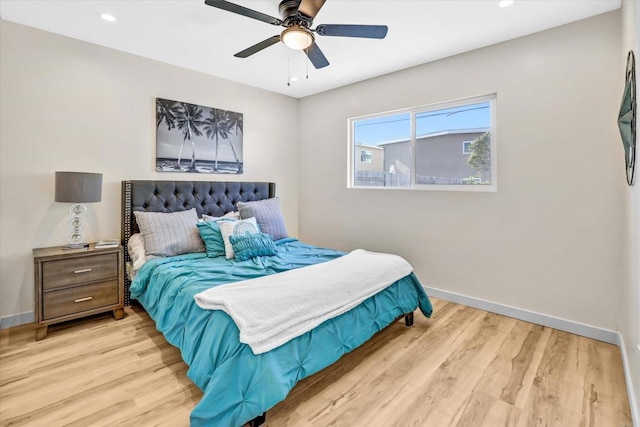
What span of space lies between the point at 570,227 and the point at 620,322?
2.62 feet

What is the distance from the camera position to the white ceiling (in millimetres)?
2416

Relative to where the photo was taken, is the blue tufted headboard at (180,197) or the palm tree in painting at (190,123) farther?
the palm tree in painting at (190,123)

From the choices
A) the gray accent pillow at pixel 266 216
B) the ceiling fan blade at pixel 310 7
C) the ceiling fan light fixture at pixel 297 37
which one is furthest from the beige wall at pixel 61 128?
the ceiling fan blade at pixel 310 7

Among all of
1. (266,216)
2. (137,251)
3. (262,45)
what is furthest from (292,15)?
(137,251)

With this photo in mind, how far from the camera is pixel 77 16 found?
258 centimetres

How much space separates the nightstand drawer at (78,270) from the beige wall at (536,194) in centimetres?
303

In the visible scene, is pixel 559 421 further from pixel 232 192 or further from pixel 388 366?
pixel 232 192

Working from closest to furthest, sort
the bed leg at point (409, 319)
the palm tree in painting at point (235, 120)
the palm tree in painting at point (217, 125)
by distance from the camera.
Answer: the bed leg at point (409, 319) < the palm tree in painting at point (217, 125) < the palm tree in painting at point (235, 120)

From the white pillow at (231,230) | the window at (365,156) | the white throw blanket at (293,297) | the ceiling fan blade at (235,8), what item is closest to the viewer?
the white throw blanket at (293,297)

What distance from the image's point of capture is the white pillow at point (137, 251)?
9.68 feet

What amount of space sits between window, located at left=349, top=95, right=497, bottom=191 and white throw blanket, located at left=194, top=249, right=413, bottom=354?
147cm

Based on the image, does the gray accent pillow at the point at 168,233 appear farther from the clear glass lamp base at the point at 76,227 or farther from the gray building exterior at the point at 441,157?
the gray building exterior at the point at 441,157

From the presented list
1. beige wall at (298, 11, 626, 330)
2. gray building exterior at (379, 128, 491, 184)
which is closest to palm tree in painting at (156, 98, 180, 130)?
beige wall at (298, 11, 626, 330)

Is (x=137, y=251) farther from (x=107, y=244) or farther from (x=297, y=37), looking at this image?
(x=297, y=37)
